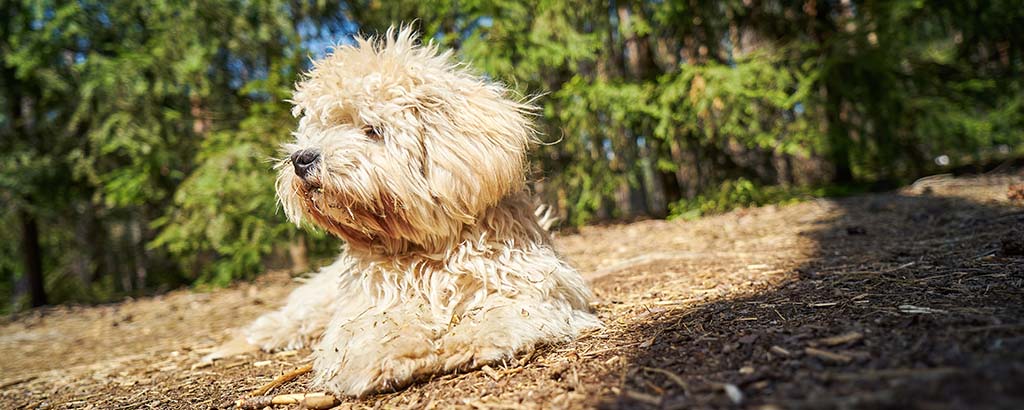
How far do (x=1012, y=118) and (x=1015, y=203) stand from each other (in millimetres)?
5841

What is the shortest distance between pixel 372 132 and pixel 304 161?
0.35 metres

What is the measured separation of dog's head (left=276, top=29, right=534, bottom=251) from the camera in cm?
262

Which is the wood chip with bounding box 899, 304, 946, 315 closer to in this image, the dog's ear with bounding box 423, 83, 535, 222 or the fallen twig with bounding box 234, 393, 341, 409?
the dog's ear with bounding box 423, 83, 535, 222

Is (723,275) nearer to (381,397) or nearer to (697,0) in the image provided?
(381,397)

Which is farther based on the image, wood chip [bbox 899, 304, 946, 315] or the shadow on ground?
wood chip [bbox 899, 304, 946, 315]

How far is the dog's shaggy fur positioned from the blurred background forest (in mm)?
5019

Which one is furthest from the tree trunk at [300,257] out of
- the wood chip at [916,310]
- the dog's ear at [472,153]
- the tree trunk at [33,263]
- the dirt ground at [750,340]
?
the wood chip at [916,310]

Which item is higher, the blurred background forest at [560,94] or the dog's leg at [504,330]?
the blurred background forest at [560,94]

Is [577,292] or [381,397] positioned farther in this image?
[577,292]

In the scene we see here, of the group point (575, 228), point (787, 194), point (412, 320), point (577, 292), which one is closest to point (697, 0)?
point (787, 194)

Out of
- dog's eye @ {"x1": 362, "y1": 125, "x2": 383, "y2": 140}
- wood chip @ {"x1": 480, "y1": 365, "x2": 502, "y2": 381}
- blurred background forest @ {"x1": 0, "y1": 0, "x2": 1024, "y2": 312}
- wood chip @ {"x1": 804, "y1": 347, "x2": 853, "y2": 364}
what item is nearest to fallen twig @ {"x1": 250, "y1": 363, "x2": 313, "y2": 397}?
wood chip @ {"x1": 480, "y1": 365, "x2": 502, "y2": 381}

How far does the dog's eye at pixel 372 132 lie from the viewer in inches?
108

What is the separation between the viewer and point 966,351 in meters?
1.57

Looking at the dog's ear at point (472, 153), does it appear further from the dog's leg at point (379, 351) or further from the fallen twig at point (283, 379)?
the fallen twig at point (283, 379)
